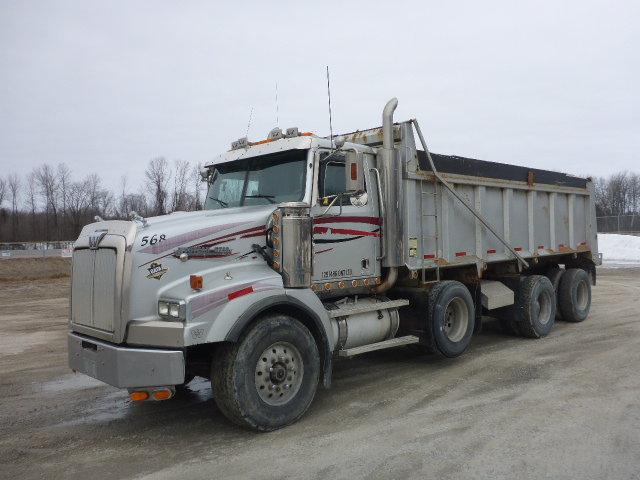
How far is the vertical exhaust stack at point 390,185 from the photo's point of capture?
6.75 metres

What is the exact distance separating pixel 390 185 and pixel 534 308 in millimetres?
4245

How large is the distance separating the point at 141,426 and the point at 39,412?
1373 millimetres

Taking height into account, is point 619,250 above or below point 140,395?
above

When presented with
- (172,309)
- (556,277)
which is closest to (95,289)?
(172,309)

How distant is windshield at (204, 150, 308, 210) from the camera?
19.8 ft

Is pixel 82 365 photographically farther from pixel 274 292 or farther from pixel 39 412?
pixel 274 292

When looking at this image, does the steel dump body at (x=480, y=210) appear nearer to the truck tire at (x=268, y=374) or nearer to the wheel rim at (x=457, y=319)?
the wheel rim at (x=457, y=319)

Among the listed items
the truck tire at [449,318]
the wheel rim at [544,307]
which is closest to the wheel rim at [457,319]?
the truck tire at [449,318]

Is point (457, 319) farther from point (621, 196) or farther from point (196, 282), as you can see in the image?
point (621, 196)

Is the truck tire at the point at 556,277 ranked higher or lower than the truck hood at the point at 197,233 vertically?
lower

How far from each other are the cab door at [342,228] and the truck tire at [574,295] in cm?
583

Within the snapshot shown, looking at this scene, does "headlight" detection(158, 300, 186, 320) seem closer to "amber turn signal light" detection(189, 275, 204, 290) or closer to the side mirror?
"amber turn signal light" detection(189, 275, 204, 290)

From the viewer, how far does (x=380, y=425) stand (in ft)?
17.1

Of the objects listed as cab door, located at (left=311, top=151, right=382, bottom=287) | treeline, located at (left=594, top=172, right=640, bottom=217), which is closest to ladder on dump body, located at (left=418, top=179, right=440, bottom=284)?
cab door, located at (left=311, top=151, right=382, bottom=287)
